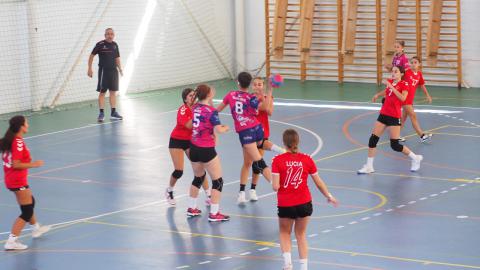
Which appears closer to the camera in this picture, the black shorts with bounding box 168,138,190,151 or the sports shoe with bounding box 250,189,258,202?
the black shorts with bounding box 168,138,190,151

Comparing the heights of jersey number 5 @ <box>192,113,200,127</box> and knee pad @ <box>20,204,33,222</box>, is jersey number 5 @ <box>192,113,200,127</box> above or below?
above

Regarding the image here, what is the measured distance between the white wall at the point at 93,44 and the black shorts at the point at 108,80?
106 inches

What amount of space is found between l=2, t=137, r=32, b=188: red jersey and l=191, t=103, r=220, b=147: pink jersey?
2411mm

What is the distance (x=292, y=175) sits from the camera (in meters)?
10.8

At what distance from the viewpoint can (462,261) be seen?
11.8 meters

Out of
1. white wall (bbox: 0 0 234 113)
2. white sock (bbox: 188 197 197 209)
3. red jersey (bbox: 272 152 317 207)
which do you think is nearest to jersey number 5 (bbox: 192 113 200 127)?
white sock (bbox: 188 197 197 209)

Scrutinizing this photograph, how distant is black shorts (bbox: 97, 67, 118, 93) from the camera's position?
2430cm

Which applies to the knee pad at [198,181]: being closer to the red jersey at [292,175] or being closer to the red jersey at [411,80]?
the red jersey at [292,175]

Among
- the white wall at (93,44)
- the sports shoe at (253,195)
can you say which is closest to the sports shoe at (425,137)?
the sports shoe at (253,195)

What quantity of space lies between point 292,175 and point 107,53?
46.6 ft

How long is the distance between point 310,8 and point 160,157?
480 inches

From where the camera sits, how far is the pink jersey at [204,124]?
13.7m

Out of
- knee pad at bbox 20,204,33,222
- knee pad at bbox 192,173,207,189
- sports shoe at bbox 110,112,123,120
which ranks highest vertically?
knee pad at bbox 192,173,207,189

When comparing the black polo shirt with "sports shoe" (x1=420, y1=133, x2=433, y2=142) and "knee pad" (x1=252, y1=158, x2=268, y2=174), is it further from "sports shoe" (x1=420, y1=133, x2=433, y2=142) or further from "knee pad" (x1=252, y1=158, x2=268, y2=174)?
"knee pad" (x1=252, y1=158, x2=268, y2=174)
